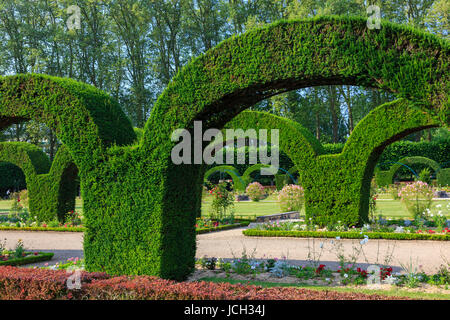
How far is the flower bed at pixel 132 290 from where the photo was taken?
3.83 m

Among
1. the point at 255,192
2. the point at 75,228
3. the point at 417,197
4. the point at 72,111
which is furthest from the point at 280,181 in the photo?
the point at 72,111

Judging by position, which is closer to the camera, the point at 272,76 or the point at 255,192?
the point at 272,76

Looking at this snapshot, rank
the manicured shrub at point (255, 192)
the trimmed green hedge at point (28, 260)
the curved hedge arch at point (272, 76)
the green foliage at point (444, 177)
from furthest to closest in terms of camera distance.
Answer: the green foliage at point (444, 177) → the manicured shrub at point (255, 192) → the trimmed green hedge at point (28, 260) → the curved hedge arch at point (272, 76)

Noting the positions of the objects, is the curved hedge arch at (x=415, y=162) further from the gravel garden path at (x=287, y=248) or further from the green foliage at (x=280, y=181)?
the gravel garden path at (x=287, y=248)

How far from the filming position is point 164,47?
34688mm

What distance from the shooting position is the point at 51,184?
546 inches

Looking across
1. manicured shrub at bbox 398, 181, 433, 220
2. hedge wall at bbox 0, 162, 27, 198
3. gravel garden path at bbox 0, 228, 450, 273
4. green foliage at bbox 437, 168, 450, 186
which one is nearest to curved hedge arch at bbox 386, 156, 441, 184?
green foliage at bbox 437, 168, 450, 186

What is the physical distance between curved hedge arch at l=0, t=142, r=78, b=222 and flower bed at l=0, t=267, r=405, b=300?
9.41 metres

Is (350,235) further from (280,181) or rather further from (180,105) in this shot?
(280,181)

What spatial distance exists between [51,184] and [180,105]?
1024cm

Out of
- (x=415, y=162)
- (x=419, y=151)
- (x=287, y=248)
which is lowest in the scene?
(x=287, y=248)

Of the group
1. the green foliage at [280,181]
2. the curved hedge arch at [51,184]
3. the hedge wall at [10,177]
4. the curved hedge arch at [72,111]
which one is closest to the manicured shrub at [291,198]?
the curved hedge arch at [51,184]

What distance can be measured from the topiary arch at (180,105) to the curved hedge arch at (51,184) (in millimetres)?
6466
